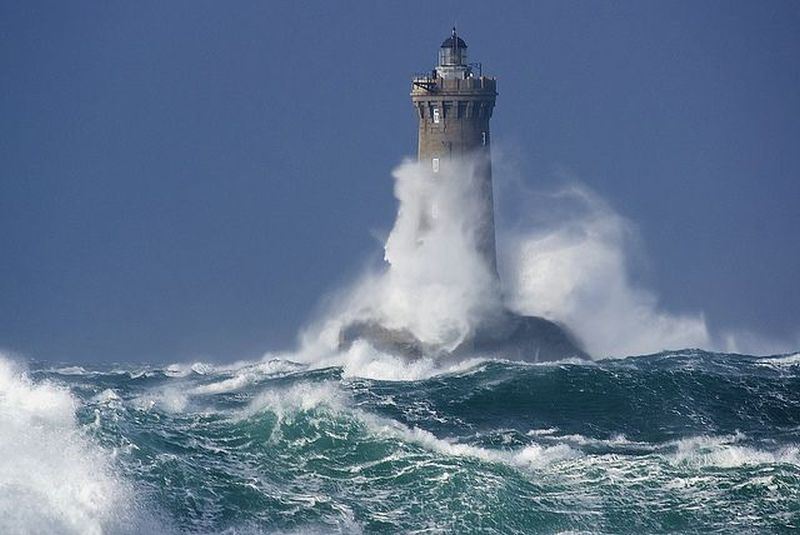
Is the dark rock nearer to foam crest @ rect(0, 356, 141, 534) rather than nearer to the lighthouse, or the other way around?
the lighthouse

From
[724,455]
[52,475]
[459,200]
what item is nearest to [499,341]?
[459,200]

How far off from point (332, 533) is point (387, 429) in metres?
7.68

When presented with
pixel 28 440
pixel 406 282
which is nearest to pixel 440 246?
pixel 406 282

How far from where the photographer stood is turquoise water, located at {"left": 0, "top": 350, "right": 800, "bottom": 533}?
154 ft

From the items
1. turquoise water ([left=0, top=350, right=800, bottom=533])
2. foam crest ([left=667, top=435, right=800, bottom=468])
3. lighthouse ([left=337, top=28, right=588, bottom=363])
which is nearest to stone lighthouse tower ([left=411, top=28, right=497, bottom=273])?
lighthouse ([left=337, top=28, right=588, bottom=363])

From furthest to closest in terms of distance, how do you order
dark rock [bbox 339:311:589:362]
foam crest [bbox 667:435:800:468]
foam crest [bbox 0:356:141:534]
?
1. dark rock [bbox 339:311:589:362]
2. foam crest [bbox 667:435:800:468]
3. foam crest [bbox 0:356:141:534]

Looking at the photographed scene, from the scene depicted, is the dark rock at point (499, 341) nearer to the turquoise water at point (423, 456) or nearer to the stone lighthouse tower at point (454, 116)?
the stone lighthouse tower at point (454, 116)

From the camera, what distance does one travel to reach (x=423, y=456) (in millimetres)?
51438

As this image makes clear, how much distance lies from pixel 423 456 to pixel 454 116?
27245 millimetres

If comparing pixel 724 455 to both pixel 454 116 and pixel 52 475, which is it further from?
pixel 454 116

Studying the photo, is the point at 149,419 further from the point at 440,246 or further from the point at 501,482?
the point at 440,246

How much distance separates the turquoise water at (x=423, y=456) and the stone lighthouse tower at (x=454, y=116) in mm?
15602

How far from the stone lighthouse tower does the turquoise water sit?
15.6 m

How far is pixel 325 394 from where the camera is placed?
187 feet
